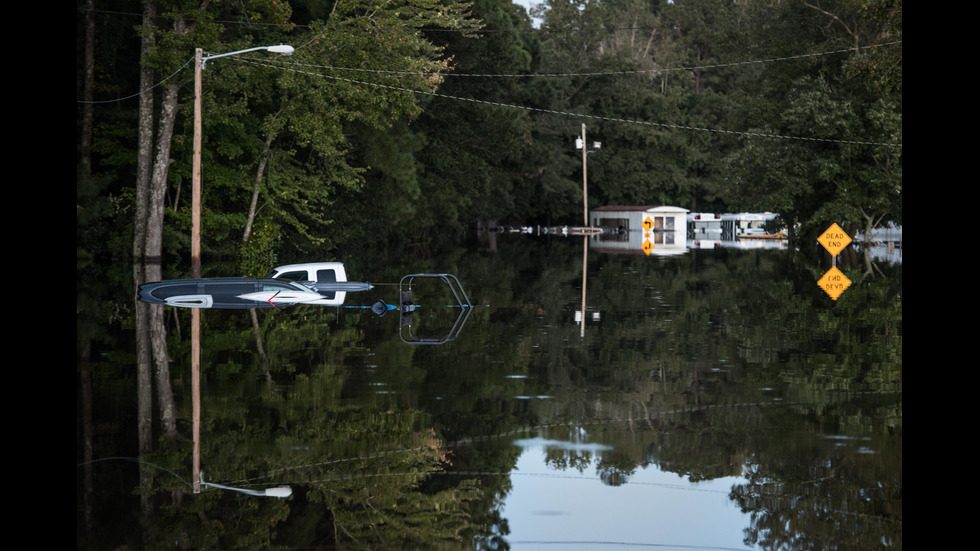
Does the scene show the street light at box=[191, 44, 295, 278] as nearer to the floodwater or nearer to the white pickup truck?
the white pickup truck

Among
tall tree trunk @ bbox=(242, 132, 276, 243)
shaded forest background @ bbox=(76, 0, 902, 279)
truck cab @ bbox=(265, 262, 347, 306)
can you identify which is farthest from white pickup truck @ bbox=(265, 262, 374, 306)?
tall tree trunk @ bbox=(242, 132, 276, 243)

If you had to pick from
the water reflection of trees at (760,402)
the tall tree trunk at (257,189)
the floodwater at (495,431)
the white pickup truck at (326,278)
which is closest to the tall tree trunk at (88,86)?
the tall tree trunk at (257,189)

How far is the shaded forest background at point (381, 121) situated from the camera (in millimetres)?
41406

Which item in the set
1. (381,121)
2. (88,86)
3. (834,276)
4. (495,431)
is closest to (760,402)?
(495,431)

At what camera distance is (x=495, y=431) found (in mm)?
10812

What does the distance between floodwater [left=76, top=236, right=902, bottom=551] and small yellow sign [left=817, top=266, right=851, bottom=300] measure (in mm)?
8544

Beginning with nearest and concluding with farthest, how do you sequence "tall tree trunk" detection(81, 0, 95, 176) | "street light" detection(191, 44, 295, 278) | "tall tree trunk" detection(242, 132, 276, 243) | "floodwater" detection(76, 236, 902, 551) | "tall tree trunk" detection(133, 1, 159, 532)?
"floodwater" detection(76, 236, 902, 551) → "tall tree trunk" detection(133, 1, 159, 532) → "street light" detection(191, 44, 295, 278) → "tall tree trunk" detection(81, 0, 95, 176) → "tall tree trunk" detection(242, 132, 276, 243)

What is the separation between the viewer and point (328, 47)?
4259 cm

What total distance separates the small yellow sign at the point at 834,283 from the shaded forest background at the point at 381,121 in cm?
681

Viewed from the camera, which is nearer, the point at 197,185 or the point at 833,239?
the point at 197,185

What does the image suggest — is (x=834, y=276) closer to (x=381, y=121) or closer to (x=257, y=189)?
(x=257, y=189)

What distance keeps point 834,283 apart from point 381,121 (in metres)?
28.8

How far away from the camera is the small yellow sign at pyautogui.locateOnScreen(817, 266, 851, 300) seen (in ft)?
99.2
